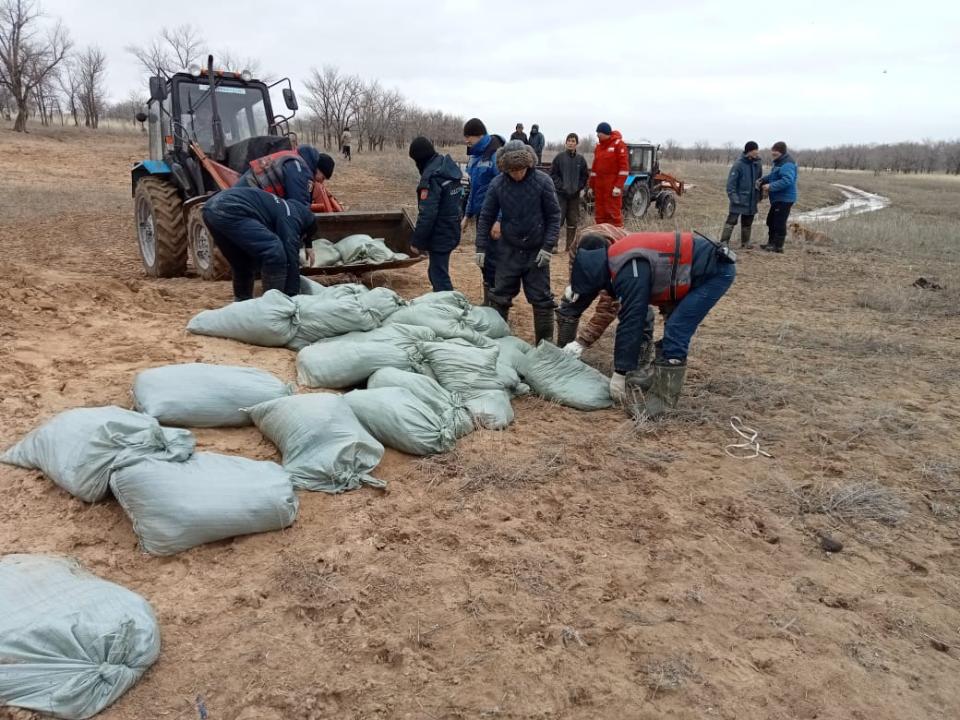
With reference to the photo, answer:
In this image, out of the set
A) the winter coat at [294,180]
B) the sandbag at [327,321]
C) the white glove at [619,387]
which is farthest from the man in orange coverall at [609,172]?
the sandbag at [327,321]

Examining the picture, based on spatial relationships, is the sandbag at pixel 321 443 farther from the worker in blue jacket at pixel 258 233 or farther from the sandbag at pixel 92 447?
the worker in blue jacket at pixel 258 233

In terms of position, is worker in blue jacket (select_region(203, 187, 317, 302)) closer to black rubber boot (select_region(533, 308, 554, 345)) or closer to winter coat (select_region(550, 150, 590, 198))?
black rubber boot (select_region(533, 308, 554, 345))

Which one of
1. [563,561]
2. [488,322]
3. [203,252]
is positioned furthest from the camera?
[203,252]

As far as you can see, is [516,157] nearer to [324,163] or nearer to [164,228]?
[324,163]

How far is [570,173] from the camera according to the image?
848cm

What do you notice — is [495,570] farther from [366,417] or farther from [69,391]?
[69,391]

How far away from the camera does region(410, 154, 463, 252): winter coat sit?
4754mm

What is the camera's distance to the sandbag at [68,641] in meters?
1.55

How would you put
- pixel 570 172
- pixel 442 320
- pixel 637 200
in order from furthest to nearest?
pixel 637 200
pixel 570 172
pixel 442 320

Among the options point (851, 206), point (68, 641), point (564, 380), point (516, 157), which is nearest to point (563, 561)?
point (68, 641)

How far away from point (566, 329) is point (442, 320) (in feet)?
2.55

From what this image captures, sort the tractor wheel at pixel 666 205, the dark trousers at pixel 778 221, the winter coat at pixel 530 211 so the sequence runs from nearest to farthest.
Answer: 1. the winter coat at pixel 530 211
2. the dark trousers at pixel 778 221
3. the tractor wheel at pixel 666 205

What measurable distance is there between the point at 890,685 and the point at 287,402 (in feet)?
7.34

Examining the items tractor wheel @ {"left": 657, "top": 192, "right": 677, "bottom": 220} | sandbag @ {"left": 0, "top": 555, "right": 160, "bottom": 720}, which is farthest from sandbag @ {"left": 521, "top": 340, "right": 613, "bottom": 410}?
tractor wheel @ {"left": 657, "top": 192, "right": 677, "bottom": 220}
